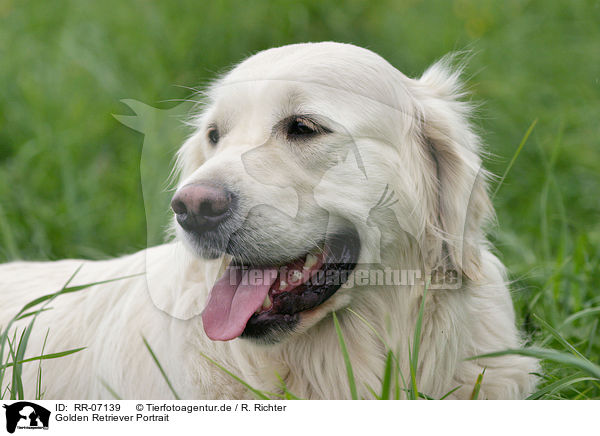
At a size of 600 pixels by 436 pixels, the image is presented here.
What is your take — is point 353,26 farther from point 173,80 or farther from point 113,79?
point 113,79

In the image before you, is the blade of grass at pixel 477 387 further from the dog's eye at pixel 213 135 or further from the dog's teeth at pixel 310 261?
the dog's eye at pixel 213 135

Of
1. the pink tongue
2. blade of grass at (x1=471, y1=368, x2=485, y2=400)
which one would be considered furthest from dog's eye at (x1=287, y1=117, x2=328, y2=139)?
blade of grass at (x1=471, y1=368, x2=485, y2=400)

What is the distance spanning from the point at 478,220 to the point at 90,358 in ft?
5.23

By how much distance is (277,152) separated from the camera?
233cm

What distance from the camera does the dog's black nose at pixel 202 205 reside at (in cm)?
212

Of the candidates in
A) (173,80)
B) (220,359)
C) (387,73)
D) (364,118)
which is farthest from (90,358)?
(173,80)

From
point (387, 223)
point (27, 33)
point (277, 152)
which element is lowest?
point (387, 223)

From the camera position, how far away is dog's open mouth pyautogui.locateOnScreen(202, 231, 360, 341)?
230cm
